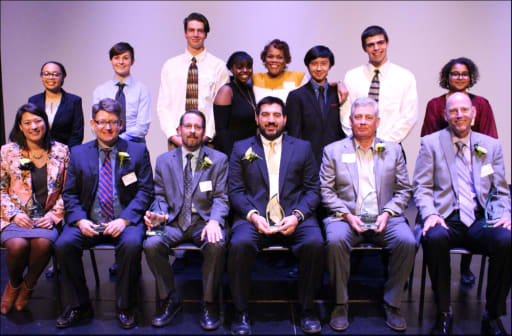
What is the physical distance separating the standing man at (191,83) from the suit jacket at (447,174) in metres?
1.84

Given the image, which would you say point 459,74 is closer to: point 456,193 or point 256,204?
point 456,193

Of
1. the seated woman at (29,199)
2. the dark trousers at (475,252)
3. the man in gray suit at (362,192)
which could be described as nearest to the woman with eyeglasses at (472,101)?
the man in gray suit at (362,192)

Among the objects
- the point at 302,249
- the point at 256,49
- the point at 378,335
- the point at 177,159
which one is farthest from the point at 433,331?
the point at 256,49

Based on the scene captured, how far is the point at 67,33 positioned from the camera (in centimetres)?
568

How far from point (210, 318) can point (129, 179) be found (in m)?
1.16

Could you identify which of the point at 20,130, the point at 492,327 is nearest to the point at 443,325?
the point at 492,327

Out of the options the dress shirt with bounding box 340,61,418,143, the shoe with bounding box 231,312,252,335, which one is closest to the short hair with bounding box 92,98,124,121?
the shoe with bounding box 231,312,252,335

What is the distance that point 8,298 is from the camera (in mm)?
3008

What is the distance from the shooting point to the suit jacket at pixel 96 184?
9.98 ft

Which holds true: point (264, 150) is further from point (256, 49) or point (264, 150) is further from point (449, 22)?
point (449, 22)

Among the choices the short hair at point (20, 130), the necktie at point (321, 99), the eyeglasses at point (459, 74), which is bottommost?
the short hair at point (20, 130)

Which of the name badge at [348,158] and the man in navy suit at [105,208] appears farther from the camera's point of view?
the name badge at [348,158]

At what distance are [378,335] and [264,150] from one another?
151cm

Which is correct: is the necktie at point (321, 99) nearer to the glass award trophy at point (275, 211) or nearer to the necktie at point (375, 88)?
the necktie at point (375, 88)
